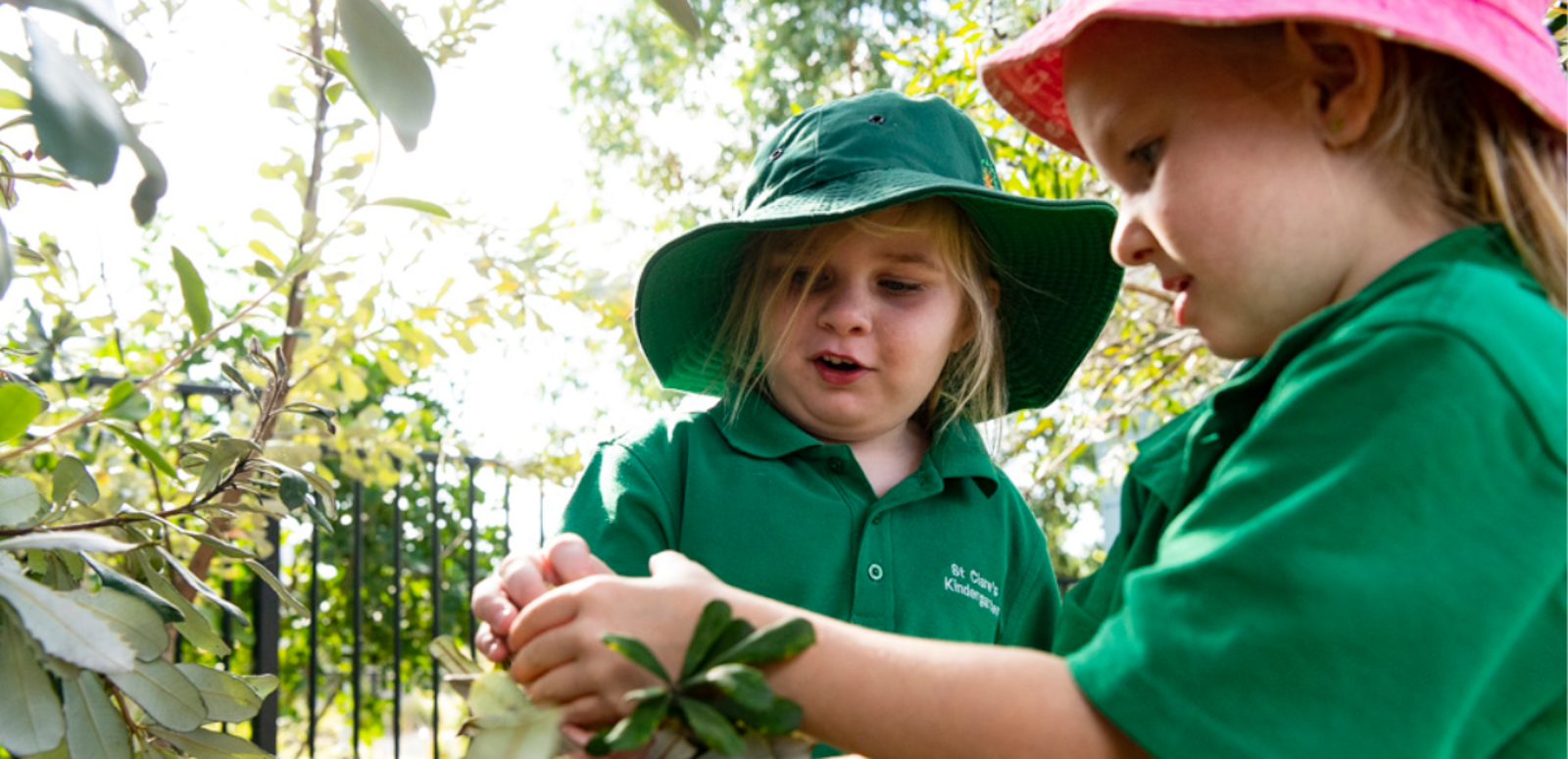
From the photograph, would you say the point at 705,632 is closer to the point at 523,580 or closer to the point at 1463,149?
the point at 523,580

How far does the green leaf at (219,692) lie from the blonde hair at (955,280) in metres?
0.72

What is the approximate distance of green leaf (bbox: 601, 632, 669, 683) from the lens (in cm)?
68

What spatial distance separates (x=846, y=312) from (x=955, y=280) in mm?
197

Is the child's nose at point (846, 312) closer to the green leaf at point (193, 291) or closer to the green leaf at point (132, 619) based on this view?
the green leaf at point (193, 291)

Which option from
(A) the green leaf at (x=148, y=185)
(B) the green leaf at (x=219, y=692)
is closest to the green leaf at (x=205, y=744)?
(B) the green leaf at (x=219, y=692)

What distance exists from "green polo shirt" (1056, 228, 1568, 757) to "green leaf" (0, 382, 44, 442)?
0.73 metres

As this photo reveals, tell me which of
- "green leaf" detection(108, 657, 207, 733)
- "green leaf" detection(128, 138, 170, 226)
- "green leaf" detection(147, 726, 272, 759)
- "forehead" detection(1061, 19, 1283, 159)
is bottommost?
"green leaf" detection(147, 726, 272, 759)

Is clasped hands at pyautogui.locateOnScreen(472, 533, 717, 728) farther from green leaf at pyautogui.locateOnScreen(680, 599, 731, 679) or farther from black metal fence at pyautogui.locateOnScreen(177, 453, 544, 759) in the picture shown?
black metal fence at pyautogui.locateOnScreen(177, 453, 544, 759)

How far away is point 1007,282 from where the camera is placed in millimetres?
1770

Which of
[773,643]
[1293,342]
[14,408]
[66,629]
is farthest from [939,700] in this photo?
[14,408]

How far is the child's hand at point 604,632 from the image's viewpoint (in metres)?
0.75

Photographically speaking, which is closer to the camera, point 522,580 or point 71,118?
point 71,118

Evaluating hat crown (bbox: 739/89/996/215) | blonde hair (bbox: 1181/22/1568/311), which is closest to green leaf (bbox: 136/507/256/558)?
hat crown (bbox: 739/89/996/215)

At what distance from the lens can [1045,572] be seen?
1.71 metres
